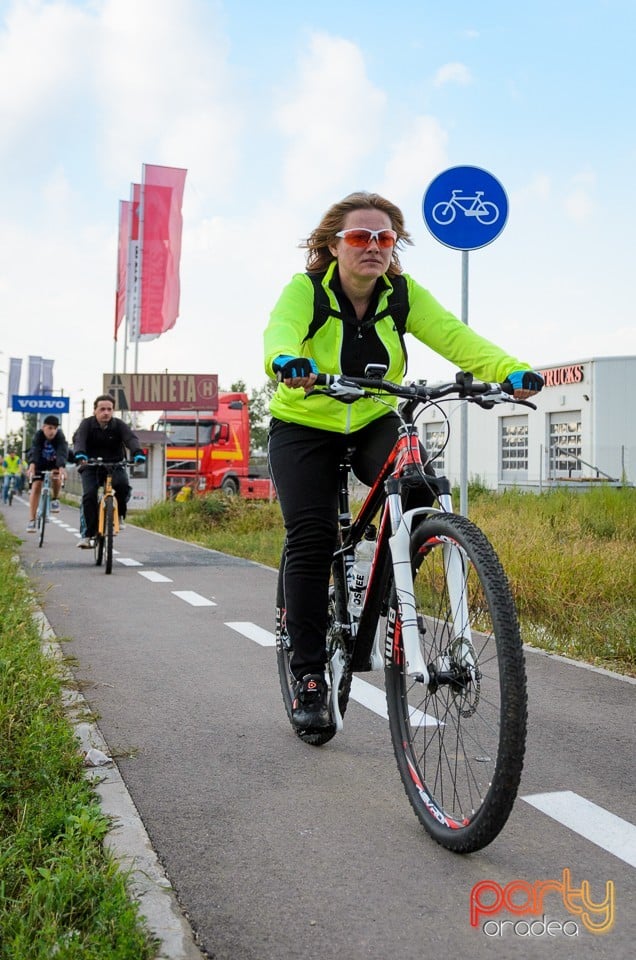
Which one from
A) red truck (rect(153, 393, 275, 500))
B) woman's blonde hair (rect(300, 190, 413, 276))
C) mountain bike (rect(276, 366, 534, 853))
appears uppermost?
red truck (rect(153, 393, 275, 500))

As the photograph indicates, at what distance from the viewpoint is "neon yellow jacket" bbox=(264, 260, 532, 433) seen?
3539 millimetres

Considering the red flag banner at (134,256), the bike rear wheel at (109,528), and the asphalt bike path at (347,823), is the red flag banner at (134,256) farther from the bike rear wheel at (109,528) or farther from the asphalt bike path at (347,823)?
the asphalt bike path at (347,823)

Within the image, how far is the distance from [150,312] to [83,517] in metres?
16.8

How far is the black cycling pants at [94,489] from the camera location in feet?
35.7

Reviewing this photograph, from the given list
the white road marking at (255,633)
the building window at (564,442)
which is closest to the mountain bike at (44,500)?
the white road marking at (255,633)

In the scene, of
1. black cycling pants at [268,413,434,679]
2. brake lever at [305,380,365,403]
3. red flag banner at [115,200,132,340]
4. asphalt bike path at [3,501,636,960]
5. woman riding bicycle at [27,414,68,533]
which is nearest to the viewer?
asphalt bike path at [3,501,636,960]

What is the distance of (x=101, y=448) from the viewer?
1104cm

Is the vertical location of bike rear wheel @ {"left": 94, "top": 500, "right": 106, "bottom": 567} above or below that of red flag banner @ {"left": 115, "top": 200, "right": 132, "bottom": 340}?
below

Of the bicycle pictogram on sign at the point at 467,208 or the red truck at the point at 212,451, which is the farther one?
the red truck at the point at 212,451

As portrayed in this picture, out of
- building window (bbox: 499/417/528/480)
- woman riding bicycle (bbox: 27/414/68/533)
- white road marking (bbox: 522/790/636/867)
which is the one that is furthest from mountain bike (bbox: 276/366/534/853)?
building window (bbox: 499/417/528/480)

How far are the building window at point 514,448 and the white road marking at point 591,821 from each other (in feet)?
116

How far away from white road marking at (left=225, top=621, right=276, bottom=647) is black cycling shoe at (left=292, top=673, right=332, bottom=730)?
8.16 ft

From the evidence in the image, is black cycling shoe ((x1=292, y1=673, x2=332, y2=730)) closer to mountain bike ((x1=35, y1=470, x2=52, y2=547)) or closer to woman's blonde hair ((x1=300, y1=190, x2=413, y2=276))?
woman's blonde hair ((x1=300, y1=190, x2=413, y2=276))

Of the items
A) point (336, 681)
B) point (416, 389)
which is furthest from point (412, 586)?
point (336, 681)
